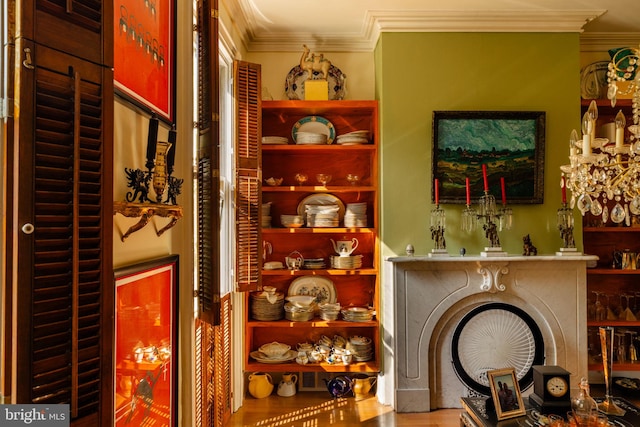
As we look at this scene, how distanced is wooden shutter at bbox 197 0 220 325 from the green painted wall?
172 cm

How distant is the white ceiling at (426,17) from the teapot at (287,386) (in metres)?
2.70

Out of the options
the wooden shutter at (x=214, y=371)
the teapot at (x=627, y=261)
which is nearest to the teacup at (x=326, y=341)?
the wooden shutter at (x=214, y=371)

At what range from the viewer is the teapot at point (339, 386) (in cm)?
332

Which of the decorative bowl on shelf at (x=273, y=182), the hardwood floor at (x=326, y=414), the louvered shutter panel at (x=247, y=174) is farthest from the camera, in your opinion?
the decorative bowl on shelf at (x=273, y=182)

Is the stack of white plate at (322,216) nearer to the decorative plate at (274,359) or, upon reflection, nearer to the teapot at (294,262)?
the teapot at (294,262)

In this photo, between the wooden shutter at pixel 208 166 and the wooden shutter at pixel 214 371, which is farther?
the wooden shutter at pixel 214 371

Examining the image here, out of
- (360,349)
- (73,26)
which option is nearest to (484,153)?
(360,349)

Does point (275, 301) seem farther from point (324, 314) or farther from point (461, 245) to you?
point (461, 245)

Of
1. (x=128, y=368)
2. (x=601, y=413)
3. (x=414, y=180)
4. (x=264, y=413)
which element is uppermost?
(x=414, y=180)

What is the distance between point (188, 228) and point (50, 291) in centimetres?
104

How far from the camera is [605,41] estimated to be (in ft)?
11.7

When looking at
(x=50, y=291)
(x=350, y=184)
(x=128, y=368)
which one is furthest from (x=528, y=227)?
(x=50, y=291)

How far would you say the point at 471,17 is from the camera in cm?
315

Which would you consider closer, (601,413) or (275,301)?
(601,413)
